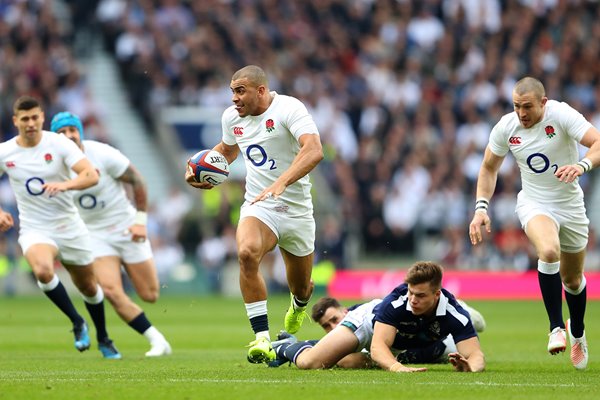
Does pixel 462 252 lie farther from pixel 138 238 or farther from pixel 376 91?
pixel 138 238

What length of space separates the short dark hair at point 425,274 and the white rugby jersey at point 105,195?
490cm

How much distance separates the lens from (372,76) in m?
29.6

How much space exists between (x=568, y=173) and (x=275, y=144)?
269 cm

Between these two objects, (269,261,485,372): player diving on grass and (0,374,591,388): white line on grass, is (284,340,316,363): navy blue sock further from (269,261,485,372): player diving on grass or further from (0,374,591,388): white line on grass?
(0,374,591,388): white line on grass

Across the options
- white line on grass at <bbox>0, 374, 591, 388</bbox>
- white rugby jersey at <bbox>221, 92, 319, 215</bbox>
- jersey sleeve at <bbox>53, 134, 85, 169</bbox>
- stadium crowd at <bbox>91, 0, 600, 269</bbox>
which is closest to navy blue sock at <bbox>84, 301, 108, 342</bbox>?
jersey sleeve at <bbox>53, 134, 85, 169</bbox>

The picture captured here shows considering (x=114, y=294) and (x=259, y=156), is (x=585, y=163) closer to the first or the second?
(x=259, y=156)

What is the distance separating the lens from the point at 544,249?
430 inches

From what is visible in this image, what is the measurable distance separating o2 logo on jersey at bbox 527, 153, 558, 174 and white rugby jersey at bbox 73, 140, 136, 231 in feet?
15.6

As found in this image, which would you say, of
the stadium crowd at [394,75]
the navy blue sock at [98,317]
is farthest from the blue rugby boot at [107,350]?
the stadium crowd at [394,75]

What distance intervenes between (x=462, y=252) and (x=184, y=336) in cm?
1034

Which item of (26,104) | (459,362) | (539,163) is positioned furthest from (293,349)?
(26,104)

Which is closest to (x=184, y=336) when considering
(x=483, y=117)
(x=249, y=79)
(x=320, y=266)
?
(x=249, y=79)

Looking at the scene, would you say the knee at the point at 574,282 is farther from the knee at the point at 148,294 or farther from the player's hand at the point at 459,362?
the knee at the point at 148,294

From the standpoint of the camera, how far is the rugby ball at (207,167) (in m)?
11.3
